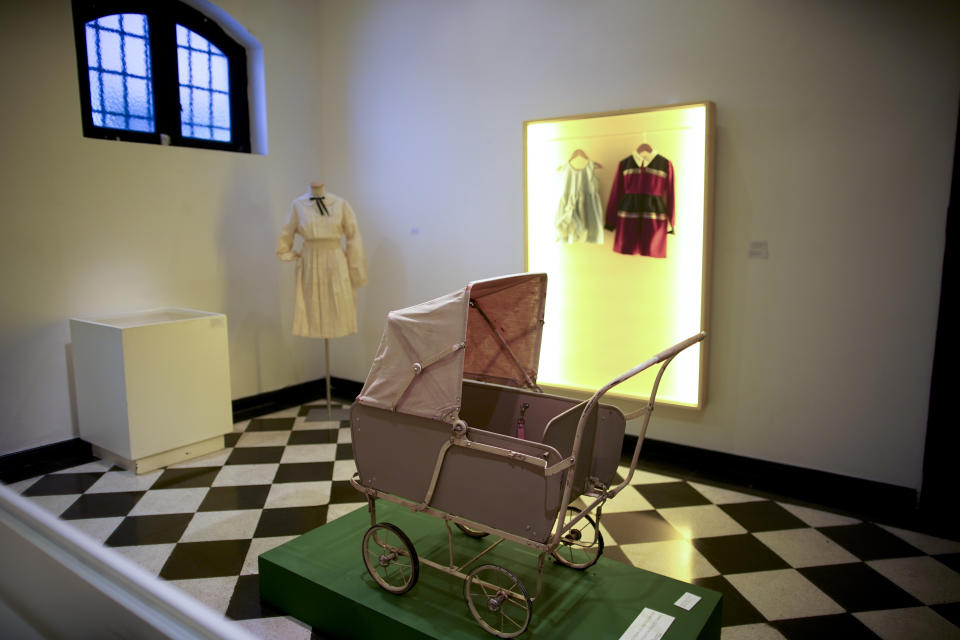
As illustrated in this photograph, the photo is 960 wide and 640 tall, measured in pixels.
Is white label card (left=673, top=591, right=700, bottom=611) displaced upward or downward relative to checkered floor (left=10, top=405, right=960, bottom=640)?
upward

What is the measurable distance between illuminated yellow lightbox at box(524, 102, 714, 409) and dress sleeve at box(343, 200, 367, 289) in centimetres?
123

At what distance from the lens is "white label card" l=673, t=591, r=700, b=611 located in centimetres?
202

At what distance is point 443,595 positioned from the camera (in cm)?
211

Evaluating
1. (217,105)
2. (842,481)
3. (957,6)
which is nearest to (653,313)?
(842,481)

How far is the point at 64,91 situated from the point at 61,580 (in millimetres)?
3825

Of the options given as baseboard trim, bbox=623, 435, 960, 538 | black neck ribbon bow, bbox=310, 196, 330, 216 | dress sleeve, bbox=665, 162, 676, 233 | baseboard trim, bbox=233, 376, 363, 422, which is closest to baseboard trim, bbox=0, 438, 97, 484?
baseboard trim, bbox=233, 376, 363, 422

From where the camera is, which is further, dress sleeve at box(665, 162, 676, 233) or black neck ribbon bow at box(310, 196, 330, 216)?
black neck ribbon bow at box(310, 196, 330, 216)

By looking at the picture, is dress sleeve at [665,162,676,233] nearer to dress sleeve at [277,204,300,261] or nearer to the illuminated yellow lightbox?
the illuminated yellow lightbox

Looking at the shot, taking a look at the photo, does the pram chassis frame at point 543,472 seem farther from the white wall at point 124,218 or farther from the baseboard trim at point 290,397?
the baseboard trim at point 290,397

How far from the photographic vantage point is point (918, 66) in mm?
2840

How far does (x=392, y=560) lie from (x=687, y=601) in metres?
0.98

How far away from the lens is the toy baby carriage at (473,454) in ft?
6.08

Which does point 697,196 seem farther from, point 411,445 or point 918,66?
point 411,445

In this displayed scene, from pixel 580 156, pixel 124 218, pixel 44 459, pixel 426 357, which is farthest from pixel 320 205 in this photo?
pixel 426 357
